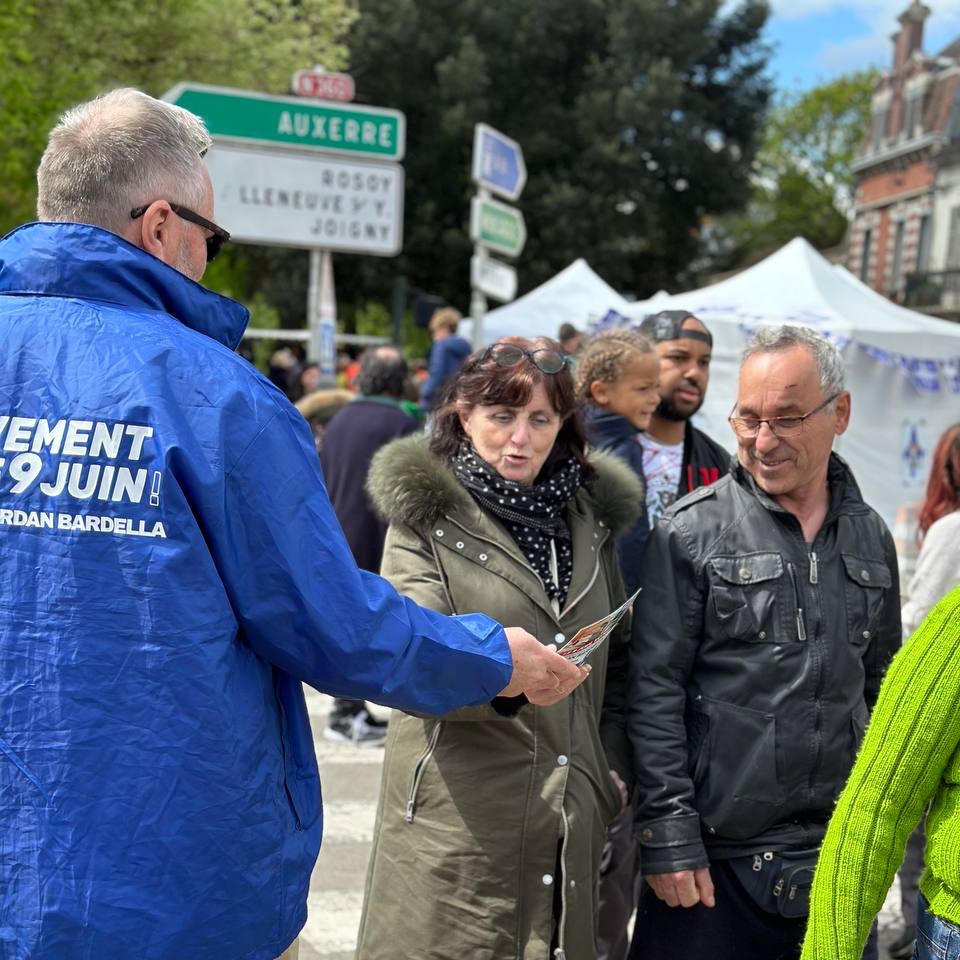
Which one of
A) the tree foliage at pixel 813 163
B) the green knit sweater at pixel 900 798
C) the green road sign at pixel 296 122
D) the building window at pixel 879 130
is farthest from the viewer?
the tree foliage at pixel 813 163

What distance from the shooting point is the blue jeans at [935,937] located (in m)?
1.90

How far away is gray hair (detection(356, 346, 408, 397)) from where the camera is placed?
6.65 m

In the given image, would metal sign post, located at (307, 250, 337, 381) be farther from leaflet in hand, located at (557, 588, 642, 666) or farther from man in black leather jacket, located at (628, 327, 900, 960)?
leaflet in hand, located at (557, 588, 642, 666)

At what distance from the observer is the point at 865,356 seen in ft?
39.3

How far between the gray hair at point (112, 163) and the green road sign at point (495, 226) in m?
6.44

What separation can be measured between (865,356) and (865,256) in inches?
1358

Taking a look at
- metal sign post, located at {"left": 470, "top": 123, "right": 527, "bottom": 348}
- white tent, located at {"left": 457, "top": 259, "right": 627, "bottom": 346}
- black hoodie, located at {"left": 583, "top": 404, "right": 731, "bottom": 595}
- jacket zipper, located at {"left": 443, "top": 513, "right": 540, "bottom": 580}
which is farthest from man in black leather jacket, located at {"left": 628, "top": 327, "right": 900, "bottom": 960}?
white tent, located at {"left": 457, "top": 259, "right": 627, "bottom": 346}

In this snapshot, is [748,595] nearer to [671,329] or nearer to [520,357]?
[520,357]

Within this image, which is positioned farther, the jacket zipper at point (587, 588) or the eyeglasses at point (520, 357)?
the eyeglasses at point (520, 357)

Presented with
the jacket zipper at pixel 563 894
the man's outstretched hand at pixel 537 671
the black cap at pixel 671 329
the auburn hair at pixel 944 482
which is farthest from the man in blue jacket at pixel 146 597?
the auburn hair at pixel 944 482

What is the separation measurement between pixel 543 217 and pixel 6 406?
2688 centimetres

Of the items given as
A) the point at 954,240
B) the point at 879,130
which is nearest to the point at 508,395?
the point at 954,240

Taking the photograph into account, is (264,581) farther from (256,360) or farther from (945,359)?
(256,360)

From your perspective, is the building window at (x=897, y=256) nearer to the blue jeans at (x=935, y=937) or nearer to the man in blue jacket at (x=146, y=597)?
the blue jeans at (x=935, y=937)
